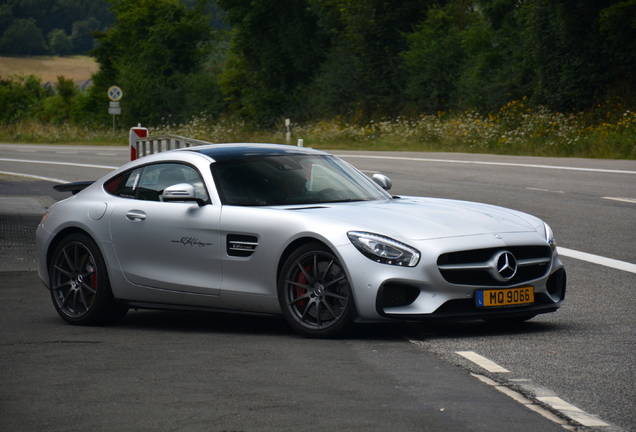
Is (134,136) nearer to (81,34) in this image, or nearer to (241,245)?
(241,245)

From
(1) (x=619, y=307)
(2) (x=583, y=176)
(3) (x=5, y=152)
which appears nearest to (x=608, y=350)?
(1) (x=619, y=307)

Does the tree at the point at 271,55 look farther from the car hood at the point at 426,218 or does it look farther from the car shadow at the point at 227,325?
the car hood at the point at 426,218

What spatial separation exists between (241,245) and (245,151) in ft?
3.37

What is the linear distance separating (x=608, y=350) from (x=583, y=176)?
46.5ft

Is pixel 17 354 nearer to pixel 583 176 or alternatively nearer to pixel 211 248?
pixel 211 248

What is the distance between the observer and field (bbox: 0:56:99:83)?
126 m

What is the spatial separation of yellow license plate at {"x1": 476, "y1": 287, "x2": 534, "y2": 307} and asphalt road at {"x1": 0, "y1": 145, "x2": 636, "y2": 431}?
24 cm

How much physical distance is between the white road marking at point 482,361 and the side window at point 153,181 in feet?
8.01

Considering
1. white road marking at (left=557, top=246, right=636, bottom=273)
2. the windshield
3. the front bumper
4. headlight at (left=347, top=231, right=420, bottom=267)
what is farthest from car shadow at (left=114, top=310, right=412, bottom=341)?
white road marking at (left=557, top=246, right=636, bottom=273)

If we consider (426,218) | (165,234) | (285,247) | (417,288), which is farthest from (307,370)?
(165,234)

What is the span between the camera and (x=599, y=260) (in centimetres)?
1066

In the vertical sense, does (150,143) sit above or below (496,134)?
above

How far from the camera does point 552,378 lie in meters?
5.73

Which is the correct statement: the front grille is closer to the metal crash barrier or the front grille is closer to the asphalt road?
the asphalt road
